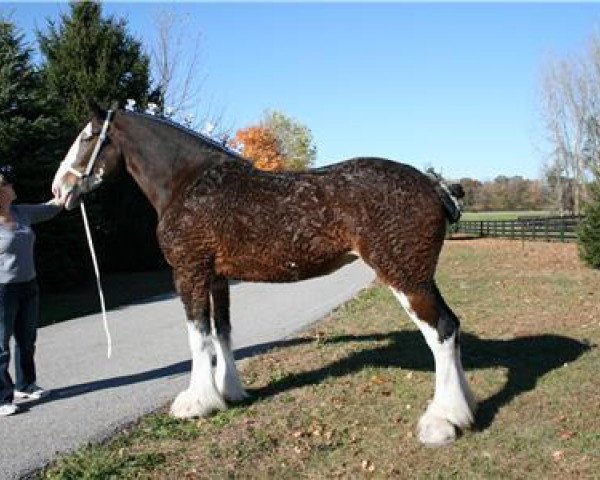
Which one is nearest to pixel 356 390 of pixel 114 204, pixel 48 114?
pixel 48 114

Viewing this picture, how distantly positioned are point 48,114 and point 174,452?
43.7ft

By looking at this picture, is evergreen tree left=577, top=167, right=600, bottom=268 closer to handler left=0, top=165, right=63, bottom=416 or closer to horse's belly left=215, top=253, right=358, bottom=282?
horse's belly left=215, top=253, right=358, bottom=282

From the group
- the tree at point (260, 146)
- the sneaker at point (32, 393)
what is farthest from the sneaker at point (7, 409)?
the tree at point (260, 146)

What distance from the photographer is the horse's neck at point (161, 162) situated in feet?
20.3

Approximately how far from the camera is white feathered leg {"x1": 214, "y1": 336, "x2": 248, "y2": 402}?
6.46m

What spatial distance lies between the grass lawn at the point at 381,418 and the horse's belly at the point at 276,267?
1.26 meters

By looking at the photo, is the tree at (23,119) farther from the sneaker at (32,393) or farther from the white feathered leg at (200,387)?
the white feathered leg at (200,387)

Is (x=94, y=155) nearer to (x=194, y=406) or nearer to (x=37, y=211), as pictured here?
(x=37, y=211)

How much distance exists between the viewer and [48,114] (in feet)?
55.0

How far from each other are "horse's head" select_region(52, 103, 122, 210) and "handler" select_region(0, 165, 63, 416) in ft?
1.06

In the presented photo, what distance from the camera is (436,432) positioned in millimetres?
5246

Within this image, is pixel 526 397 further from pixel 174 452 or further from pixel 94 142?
pixel 94 142

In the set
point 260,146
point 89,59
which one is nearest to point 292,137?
point 260,146

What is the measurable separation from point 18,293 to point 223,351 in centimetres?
213
